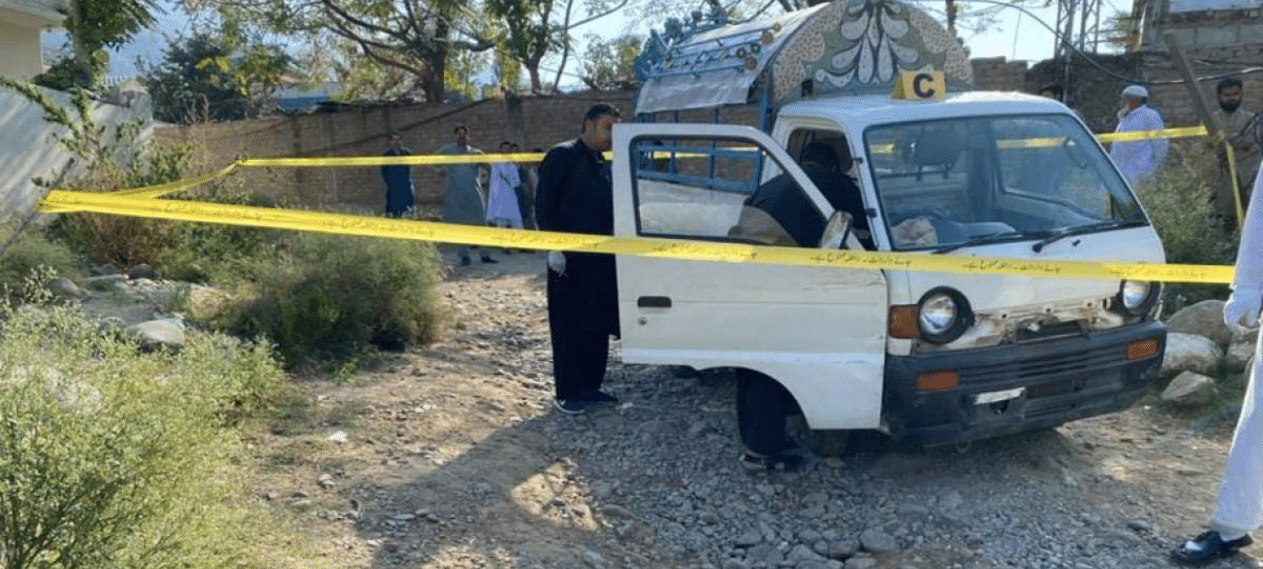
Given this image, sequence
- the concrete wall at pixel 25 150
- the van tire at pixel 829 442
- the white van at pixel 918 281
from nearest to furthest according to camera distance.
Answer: the white van at pixel 918 281, the van tire at pixel 829 442, the concrete wall at pixel 25 150

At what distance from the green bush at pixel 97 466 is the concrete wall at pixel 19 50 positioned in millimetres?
13272

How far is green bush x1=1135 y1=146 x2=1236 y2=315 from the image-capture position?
689cm

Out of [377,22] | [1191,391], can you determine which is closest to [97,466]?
[1191,391]

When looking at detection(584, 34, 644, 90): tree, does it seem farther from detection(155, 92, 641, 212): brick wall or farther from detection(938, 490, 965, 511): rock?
detection(938, 490, 965, 511): rock

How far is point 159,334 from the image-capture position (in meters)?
5.92

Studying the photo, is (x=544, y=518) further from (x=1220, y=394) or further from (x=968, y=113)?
(x=1220, y=394)

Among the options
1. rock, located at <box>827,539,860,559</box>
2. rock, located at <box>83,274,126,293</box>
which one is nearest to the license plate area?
rock, located at <box>827,539,860,559</box>

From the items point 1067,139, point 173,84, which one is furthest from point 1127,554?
point 173,84

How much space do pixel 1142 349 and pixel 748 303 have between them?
1.76 metres

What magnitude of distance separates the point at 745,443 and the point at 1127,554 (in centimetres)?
166

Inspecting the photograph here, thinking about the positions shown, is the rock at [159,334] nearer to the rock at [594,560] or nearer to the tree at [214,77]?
the rock at [594,560]

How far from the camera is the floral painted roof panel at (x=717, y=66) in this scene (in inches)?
227

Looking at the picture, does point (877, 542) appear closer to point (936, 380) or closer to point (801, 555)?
point (801, 555)

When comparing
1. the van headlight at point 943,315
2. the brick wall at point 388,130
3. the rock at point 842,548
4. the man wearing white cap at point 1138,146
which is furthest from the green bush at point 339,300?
the brick wall at point 388,130
